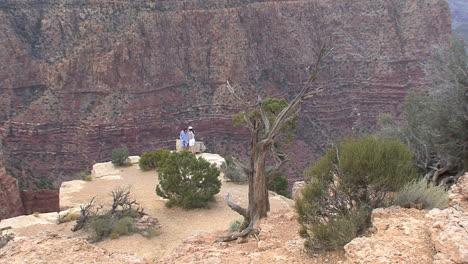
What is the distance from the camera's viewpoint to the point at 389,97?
162 feet

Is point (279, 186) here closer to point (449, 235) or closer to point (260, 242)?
point (260, 242)

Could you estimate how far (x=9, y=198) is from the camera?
73.3 ft

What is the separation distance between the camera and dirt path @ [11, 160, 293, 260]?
1193 cm

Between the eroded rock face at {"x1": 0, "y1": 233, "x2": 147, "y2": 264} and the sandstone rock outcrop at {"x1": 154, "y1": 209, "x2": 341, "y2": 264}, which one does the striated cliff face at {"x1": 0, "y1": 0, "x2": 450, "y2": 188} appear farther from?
the sandstone rock outcrop at {"x1": 154, "y1": 209, "x2": 341, "y2": 264}

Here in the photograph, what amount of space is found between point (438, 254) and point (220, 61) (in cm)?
4305

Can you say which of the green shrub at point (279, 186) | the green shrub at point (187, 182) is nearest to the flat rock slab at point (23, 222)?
the green shrub at point (187, 182)

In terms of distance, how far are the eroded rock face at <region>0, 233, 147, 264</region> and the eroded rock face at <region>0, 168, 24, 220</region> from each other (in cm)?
1399

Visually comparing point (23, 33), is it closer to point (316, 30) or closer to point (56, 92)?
point (56, 92)

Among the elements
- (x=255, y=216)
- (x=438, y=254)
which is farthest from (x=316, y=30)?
(x=438, y=254)

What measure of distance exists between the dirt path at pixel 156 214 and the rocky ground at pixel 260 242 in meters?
0.03

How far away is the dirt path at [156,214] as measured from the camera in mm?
11930

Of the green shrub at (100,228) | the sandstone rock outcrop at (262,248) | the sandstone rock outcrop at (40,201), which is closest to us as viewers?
the sandstone rock outcrop at (262,248)

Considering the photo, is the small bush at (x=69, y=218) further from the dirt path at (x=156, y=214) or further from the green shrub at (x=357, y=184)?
the green shrub at (x=357, y=184)

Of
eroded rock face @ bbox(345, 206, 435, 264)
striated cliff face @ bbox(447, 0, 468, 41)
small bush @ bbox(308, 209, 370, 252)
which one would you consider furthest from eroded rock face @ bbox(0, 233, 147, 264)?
striated cliff face @ bbox(447, 0, 468, 41)
